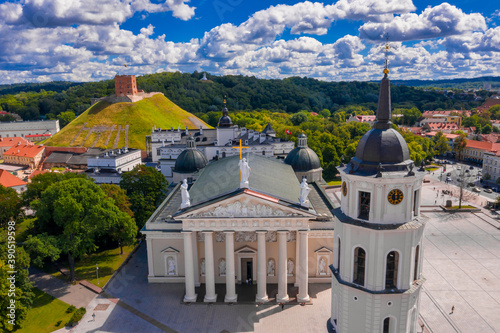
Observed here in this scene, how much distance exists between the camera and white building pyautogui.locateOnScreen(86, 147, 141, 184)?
255ft

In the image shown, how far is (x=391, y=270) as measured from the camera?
20234 millimetres

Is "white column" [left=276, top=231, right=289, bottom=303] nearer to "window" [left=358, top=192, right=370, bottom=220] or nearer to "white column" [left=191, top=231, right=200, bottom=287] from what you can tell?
"white column" [left=191, top=231, right=200, bottom=287]

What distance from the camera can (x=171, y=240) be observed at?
4100 centimetres

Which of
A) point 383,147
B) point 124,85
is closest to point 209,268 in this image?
point 383,147

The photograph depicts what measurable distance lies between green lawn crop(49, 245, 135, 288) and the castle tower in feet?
105

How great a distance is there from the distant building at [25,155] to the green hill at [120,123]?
1604 centimetres

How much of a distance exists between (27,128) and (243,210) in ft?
591

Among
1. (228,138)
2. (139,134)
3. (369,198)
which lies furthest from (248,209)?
(139,134)

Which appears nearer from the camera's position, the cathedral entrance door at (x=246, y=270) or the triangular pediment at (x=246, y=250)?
the triangular pediment at (x=246, y=250)

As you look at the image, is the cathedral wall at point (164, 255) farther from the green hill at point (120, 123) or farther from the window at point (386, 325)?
the green hill at point (120, 123)

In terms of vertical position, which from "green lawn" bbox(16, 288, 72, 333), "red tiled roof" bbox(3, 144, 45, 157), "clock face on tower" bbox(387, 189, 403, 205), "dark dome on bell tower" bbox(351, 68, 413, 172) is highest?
"dark dome on bell tower" bbox(351, 68, 413, 172)

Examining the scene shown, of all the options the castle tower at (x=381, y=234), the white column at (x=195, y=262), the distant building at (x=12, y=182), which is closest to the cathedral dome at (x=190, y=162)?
the white column at (x=195, y=262)

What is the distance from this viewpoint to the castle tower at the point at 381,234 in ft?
63.3

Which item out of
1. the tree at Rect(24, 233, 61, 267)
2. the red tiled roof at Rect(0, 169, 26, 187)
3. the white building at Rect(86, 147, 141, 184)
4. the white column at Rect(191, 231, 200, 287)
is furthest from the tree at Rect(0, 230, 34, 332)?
the red tiled roof at Rect(0, 169, 26, 187)
